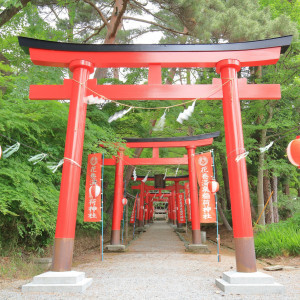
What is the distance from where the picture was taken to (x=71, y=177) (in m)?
5.86

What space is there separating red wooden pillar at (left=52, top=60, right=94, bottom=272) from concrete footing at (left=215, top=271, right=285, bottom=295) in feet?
10.0

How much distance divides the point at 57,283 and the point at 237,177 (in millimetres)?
4116

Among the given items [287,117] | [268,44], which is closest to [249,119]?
[287,117]

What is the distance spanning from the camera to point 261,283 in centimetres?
507

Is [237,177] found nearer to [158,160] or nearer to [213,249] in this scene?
[158,160]

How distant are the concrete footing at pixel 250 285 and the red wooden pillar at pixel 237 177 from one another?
299mm

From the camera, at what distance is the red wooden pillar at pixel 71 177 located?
548cm

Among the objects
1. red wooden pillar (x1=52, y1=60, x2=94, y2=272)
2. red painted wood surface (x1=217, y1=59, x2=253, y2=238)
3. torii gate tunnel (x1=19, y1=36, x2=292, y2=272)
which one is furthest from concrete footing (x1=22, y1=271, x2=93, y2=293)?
red painted wood surface (x1=217, y1=59, x2=253, y2=238)

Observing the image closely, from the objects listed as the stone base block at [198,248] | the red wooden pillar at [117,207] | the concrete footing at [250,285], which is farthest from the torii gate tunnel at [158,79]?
the stone base block at [198,248]

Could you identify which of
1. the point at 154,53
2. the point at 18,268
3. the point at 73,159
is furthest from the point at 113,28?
the point at 18,268

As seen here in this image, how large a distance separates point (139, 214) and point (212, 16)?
1992 cm

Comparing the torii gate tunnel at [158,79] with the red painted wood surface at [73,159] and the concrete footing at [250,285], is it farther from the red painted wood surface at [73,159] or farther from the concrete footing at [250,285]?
the concrete footing at [250,285]

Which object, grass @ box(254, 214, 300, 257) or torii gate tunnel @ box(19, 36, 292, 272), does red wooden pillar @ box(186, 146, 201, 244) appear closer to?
grass @ box(254, 214, 300, 257)

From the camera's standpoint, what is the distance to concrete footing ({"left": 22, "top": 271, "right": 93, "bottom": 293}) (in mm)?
4934
